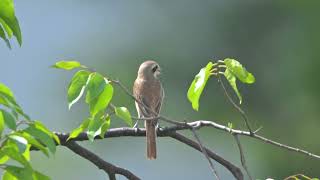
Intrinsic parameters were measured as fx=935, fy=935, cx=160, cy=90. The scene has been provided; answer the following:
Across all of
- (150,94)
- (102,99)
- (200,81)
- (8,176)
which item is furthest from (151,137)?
(8,176)

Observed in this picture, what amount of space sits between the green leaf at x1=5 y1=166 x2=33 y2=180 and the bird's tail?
2.48 metres

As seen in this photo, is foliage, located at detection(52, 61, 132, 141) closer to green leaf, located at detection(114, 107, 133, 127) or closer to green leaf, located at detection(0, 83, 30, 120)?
green leaf, located at detection(114, 107, 133, 127)

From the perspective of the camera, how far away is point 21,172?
2615 mm

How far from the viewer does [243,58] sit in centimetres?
1248

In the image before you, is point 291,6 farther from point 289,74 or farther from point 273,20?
point 289,74

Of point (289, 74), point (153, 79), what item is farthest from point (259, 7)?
point (153, 79)

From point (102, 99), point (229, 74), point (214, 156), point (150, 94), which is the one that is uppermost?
point (229, 74)

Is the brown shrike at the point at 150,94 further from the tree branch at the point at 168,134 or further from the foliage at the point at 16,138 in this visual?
the foliage at the point at 16,138

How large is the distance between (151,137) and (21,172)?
293 centimetres

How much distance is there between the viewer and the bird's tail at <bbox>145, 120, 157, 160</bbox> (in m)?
5.33

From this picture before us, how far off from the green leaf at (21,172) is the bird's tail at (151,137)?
2.48m

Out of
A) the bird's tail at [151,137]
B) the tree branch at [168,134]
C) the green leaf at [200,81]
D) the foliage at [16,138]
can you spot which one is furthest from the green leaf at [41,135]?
the bird's tail at [151,137]

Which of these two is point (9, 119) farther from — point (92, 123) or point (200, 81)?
point (200, 81)

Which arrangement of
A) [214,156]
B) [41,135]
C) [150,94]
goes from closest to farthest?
[41,135]
[214,156]
[150,94]
